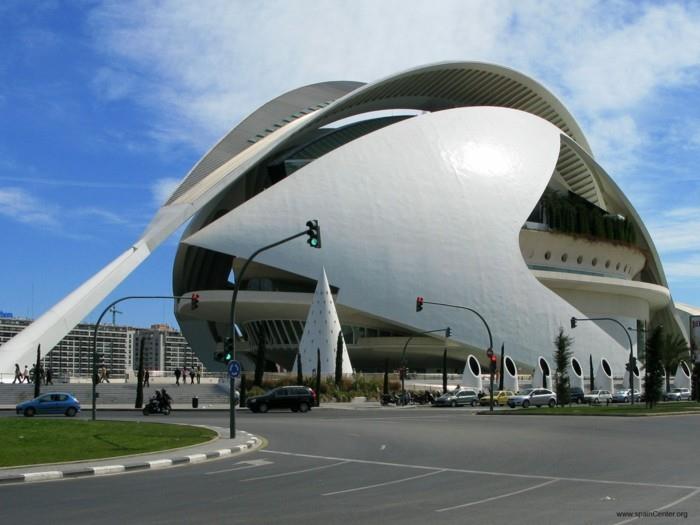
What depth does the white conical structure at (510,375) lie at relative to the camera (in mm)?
57125

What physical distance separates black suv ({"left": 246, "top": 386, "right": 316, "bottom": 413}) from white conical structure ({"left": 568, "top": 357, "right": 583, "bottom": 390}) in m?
22.4

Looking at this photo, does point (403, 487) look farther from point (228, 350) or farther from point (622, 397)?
point (622, 397)

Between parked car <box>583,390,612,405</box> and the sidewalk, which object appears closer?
the sidewalk

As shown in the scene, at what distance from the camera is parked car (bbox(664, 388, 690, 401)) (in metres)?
59.3

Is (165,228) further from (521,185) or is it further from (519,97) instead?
(519,97)

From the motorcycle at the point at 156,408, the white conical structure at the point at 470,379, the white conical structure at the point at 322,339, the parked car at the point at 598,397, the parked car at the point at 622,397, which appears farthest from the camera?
the parked car at the point at 622,397

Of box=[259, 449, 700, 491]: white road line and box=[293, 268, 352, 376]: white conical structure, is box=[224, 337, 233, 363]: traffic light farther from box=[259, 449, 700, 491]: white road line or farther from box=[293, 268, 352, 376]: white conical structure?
box=[293, 268, 352, 376]: white conical structure

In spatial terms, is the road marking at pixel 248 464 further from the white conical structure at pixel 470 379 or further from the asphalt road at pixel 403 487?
the white conical structure at pixel 470 379

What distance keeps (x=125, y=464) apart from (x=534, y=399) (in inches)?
1392

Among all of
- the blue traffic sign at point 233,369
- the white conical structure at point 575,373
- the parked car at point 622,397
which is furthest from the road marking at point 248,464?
the parked car at point 622,397

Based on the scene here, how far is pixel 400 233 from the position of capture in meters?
59.1

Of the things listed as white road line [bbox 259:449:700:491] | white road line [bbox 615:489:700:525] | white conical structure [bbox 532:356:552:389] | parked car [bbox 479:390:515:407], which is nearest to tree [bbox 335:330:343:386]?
parked car [bbox 479:390:515:407]

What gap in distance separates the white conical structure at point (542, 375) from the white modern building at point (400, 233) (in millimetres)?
1832

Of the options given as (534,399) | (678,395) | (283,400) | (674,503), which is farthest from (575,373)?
(674,503)
